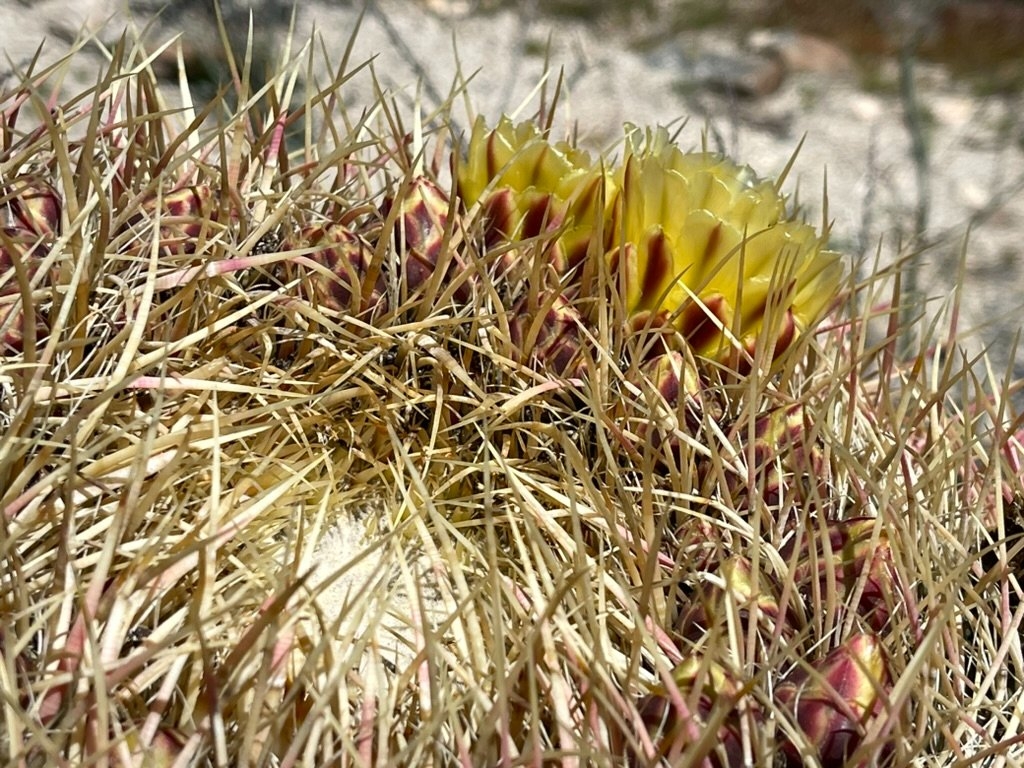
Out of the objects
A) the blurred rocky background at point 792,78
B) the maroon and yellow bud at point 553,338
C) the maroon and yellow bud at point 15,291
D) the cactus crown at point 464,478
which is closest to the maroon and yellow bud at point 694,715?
the cactus crown at point 464,478

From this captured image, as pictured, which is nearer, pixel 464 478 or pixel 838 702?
pixel 838 702

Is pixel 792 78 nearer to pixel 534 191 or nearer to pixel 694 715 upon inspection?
pixel 534 191

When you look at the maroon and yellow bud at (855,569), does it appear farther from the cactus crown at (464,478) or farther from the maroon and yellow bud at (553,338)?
the maroon and yellow bud at (553,338)

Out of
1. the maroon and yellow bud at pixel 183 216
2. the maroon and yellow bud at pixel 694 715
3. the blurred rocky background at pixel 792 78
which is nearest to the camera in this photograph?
the maroon and yellow bud at pixel 694 715

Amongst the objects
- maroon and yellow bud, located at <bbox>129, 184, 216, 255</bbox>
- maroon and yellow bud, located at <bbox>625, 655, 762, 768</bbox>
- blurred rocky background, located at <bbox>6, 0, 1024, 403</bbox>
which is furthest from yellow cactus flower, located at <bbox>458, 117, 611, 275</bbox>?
blurred rocky background, located at <bbox>6, 0, 1024, 403</bbox>

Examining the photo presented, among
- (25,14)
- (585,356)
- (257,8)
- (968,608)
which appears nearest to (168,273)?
(585,356)

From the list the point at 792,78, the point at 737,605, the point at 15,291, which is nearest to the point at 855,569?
the point at 737,605
